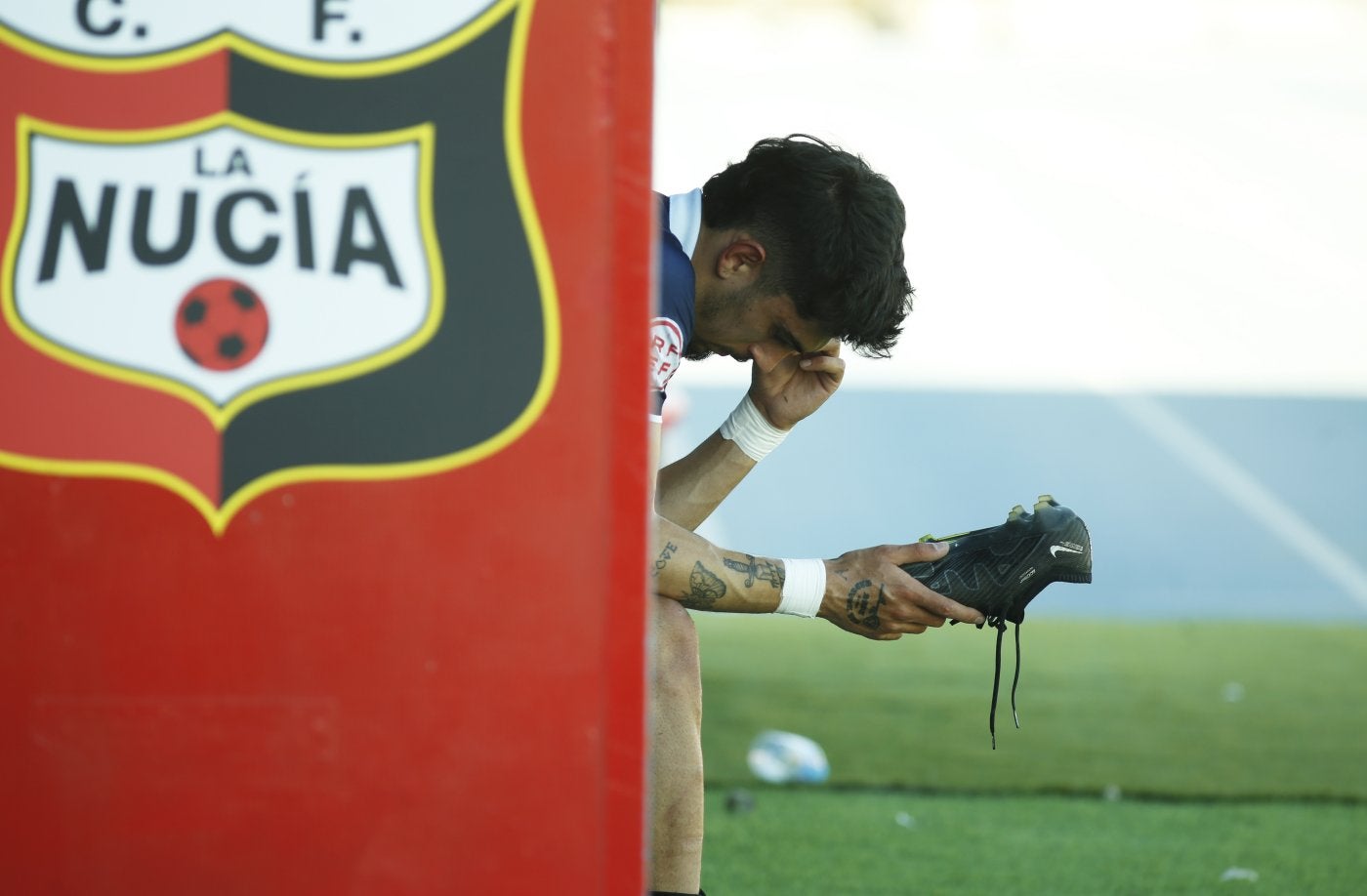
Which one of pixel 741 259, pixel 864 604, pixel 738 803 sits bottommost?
pixel 738 803

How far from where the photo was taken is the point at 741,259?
2.49 meters

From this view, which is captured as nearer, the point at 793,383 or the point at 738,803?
the point at 793,383

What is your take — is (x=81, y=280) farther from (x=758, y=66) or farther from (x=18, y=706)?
(x=758, y=66)

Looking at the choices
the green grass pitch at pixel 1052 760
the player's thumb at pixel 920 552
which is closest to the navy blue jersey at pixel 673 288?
the player's thumb at pixel 920 552

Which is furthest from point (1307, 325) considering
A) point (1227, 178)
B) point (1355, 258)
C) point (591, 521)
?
point (591, 521)

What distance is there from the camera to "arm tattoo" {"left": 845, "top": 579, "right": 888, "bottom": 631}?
2.34 metres

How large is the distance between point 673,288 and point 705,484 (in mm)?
614

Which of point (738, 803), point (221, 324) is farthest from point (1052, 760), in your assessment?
point (221, 324)

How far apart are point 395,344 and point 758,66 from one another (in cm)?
1704

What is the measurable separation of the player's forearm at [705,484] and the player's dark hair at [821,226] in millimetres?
417

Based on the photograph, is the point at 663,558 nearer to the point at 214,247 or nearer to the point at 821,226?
the point at 821,226

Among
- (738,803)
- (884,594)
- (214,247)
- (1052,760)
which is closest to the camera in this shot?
(214,247)

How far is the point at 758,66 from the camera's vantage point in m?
17.9

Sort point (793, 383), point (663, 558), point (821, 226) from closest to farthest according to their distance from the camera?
point (663, 558)
point (821, 226)
point (793, 383)
